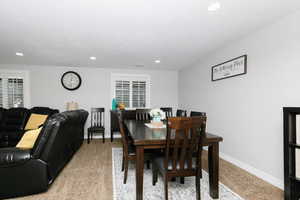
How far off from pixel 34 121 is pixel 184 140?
12.5 feet

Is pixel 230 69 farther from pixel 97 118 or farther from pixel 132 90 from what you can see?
pixel 97 118

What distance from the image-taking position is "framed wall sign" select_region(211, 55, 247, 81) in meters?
2.65

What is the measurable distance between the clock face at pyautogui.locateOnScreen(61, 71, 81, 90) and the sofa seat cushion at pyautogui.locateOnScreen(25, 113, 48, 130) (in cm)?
123

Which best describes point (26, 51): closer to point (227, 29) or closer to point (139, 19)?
point (139, 19)

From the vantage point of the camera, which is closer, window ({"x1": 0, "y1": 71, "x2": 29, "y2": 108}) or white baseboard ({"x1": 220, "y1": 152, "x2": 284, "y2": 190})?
white baseboard ({"x1": 220, "y1": 152, "x2": 284, "y2": 190})

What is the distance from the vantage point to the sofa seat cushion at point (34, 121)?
3.68m

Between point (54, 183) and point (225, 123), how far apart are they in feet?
10.1

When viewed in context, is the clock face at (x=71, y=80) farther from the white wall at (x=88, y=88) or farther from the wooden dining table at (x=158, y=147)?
the wooden dining table at (x=158, y=147)

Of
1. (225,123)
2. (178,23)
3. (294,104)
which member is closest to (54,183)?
(178,23)

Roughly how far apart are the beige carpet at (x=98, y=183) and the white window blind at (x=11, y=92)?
2.98 metres

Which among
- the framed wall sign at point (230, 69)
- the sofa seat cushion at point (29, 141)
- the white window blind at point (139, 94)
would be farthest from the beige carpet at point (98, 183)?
the white window blind at point (139, 94)

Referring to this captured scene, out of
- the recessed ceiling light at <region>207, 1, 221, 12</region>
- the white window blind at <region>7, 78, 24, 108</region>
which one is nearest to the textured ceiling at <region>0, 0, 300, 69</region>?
the recessed ceiling light at <region>207, 1, 221, 12</region>

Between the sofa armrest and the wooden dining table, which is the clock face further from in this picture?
the wooden dining table

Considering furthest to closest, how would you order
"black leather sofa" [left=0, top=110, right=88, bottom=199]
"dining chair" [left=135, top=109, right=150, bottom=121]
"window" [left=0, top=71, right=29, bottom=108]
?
"window" [left=0, top=71, right=29, bottom=108]
"dining chair" [left=135, top=109, right=150, bottom=121]
"black leather sofa" [left=0, top=110, right=88, bottom=199]
